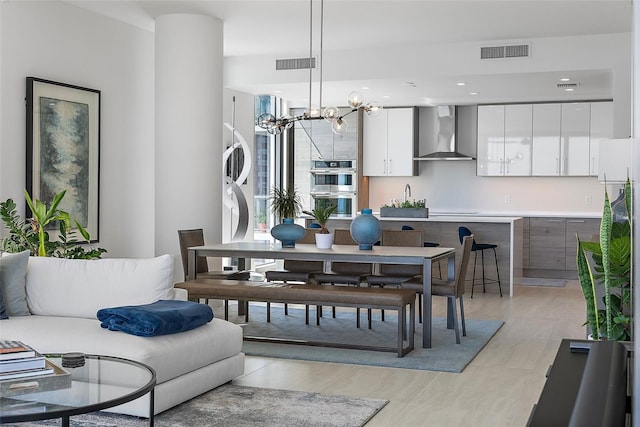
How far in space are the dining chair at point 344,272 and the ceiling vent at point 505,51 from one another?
8.70 feet

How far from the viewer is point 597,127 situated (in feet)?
35.4

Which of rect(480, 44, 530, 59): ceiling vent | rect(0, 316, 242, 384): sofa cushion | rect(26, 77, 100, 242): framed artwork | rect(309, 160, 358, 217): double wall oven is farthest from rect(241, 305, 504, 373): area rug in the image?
rect(309, 160, 358, 217): double wall oven

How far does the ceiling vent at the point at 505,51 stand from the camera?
827 centimetres

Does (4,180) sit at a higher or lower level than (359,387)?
higher

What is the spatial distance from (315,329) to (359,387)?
2047 millimetres

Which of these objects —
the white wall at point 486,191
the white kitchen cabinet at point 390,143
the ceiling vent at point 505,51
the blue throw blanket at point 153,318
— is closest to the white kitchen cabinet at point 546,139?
the white wall at point 486,191

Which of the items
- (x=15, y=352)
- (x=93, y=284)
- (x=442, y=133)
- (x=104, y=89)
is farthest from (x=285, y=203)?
(x=15, y=352)

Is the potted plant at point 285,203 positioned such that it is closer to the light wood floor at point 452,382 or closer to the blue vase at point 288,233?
the blue vase at point 288,233

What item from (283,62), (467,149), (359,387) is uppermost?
(283,62)

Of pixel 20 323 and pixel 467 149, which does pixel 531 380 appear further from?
pixel 467 149

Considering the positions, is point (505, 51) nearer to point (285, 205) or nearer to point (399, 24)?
point (399, 24)

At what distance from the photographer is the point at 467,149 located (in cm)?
1170

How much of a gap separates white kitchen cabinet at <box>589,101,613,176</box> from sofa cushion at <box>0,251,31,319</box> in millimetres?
8291

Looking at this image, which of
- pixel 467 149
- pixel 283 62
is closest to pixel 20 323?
pixel 283 62
